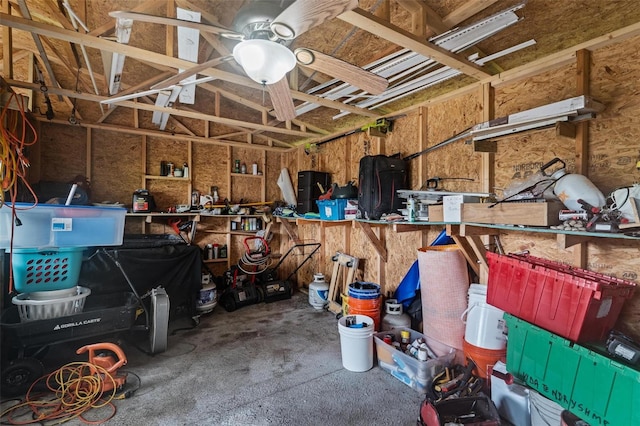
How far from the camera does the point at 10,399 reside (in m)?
2.10

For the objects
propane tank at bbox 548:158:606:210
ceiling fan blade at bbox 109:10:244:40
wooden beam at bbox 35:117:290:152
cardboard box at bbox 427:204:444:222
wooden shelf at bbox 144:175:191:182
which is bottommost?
cardboard box at bbox 427:204:444:222

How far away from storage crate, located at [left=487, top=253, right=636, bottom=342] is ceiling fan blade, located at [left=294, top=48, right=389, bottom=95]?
4.80ft

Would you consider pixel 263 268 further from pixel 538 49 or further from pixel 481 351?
pixel 538 49

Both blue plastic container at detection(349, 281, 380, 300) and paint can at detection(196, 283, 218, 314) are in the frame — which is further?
paint can at detection(196, 283, 218, 314)

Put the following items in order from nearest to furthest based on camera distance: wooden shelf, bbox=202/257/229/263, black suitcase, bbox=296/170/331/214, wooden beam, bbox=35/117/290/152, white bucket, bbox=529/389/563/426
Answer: white bucket, bbox=529/389/563/426 < wooden beam, bbox=35/117/290/152 < black suitcase, bbox=296/170/331/214 < wooden shelf, bbox=202/257/229/263

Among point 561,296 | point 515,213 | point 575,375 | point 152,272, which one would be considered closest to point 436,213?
point 515,213

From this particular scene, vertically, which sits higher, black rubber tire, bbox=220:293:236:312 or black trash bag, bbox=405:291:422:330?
black trash bag, bbox=405:291:422:330

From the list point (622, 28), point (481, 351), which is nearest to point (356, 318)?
point (481, 351)

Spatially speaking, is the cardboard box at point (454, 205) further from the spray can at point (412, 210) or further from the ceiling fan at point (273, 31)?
the ceiling fan at point (273, 31)

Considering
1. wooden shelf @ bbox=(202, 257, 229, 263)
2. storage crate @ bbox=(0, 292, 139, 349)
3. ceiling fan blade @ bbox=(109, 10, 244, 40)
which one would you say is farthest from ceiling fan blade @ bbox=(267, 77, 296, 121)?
wooden shelf @ bbox=(202, 257, 229, 263)

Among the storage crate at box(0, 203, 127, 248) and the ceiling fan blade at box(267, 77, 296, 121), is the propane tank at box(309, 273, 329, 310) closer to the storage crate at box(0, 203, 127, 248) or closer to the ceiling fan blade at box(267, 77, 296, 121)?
the storage crate at box(0, 203, 127, 248)

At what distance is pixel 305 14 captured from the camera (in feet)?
3.97

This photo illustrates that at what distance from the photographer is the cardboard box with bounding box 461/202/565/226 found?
5.68 feet

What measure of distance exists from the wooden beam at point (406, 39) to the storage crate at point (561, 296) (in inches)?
57.9
